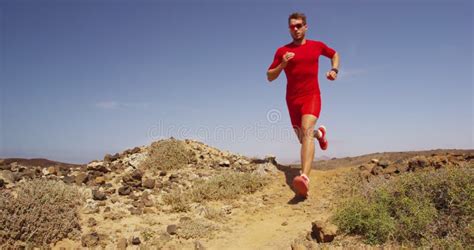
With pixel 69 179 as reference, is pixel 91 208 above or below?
below

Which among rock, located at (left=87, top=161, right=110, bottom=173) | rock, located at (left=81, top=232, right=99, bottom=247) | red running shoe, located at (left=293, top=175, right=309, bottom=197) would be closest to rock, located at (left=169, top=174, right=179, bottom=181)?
rock, located at (left=87, top=161, right=110, bottom=173)

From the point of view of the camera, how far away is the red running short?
652 cm

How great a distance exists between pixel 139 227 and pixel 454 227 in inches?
148

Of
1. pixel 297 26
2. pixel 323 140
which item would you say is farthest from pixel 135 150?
pixel 297 26

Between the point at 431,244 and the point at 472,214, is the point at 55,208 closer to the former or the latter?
the point at 431,244

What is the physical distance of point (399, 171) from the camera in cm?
691

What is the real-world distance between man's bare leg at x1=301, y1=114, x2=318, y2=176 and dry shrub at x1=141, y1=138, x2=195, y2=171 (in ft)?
10.2

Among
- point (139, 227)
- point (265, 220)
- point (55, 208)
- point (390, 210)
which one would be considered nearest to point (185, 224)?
point (139, 227)

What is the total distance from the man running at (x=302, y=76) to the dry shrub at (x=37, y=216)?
133 inches

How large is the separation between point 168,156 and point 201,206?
101 inches

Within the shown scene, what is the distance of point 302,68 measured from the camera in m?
6.62

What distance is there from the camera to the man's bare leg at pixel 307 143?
6.32m

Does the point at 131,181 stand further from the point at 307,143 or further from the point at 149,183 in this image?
the point at 307,143

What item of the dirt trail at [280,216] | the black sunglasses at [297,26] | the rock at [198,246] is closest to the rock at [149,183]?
the dirt trail at [280,216]
